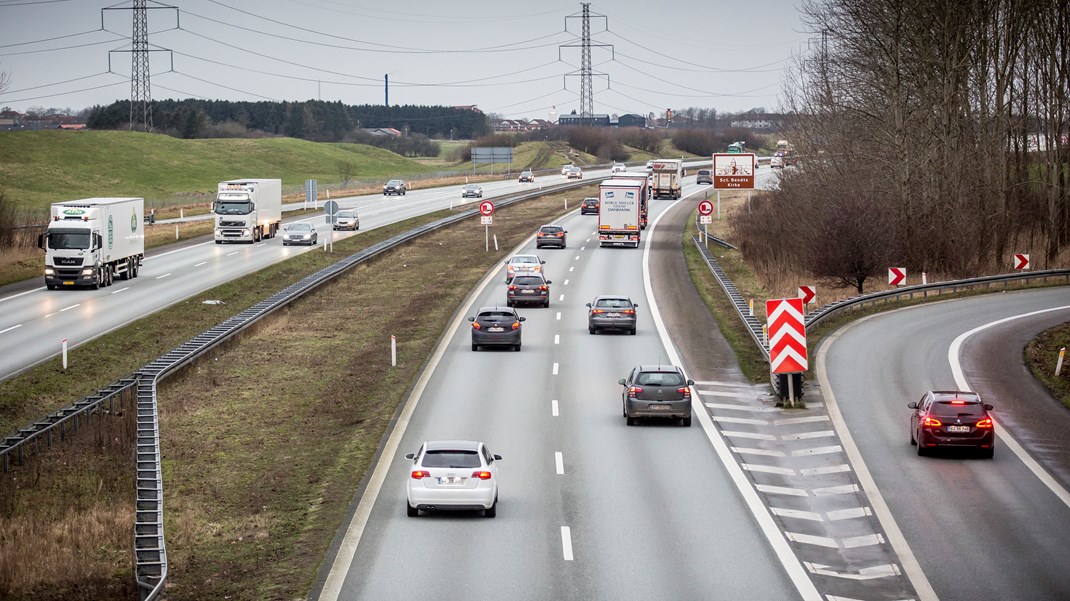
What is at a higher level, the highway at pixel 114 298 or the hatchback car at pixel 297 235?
the hatchback car at pixel 297 235

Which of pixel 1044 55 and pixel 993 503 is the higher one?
pixel 1044 55

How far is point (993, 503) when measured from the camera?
24922mm

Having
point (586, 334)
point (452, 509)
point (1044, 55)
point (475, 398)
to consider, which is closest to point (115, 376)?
point (475, 398)

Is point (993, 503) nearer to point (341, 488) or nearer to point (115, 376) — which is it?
point (341, 488)

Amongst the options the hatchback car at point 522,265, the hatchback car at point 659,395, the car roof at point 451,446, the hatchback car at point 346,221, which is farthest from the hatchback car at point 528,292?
the hatchback car at point 346,221

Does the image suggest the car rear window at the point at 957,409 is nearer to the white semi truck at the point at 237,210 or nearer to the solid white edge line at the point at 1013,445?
the solid white edge line at the point at 1013,445

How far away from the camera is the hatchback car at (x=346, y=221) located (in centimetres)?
9069

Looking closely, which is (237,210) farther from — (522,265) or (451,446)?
(451,446)

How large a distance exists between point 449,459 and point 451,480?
393mm

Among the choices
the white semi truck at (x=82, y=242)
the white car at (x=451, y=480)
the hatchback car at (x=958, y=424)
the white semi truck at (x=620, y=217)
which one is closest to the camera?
the white car at (x=451, y=480)

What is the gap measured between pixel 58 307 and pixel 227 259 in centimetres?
1933

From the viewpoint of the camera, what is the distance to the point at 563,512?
24438 mm

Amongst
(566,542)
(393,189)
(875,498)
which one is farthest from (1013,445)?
(393,189)

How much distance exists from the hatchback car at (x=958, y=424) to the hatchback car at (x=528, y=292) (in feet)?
86.3
